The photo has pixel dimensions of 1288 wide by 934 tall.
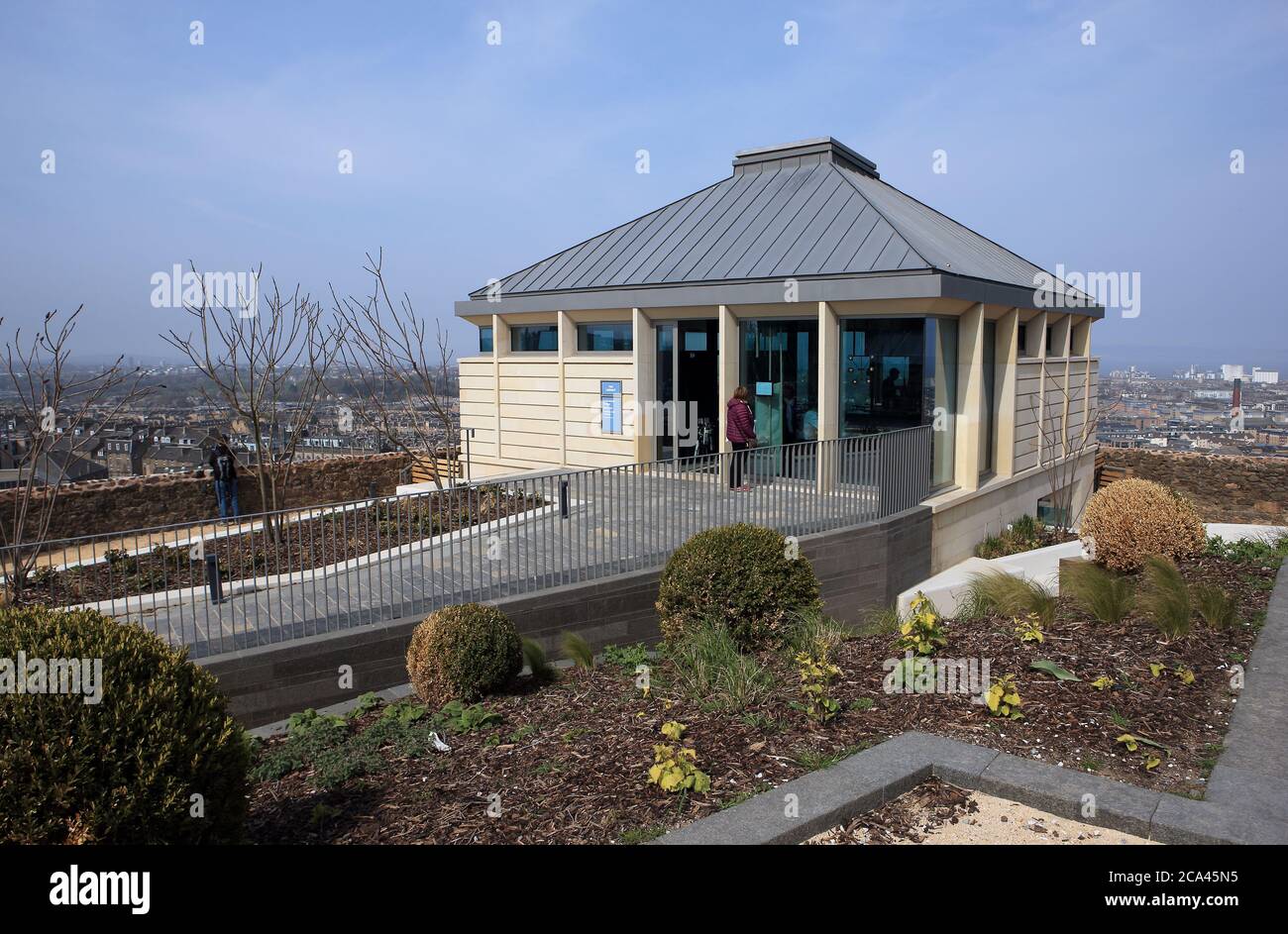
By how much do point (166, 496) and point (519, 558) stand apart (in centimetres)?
1143

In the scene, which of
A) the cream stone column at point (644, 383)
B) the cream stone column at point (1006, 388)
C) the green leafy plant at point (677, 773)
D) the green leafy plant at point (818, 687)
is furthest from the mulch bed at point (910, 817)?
the cream stone column at point (1006, 388)

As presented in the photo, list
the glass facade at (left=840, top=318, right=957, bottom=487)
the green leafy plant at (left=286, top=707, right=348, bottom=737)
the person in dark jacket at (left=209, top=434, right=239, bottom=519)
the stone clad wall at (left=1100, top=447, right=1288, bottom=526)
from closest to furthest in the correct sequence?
the green leafy plant at (left=286, top=707, right=348, bottom=737) < the glass facade at (left=840, top=318, right=957, bottom=487) < the person in dark jacket at (left=209, top=434, right=239, bottom=519) < the stone clad wall at (left=1100, top=447, right=1288, bottom=526)

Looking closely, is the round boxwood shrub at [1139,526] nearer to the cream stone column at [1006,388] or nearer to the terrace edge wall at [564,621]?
the terrace edge wall at [564,621]

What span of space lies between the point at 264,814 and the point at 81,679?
1.94 meters

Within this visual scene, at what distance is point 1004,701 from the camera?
19.4 ft

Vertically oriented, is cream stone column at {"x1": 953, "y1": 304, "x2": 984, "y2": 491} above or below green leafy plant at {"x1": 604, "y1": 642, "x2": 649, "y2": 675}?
above

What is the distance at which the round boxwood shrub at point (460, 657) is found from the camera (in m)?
7.48

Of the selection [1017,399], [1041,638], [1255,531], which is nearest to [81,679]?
[1041,638]

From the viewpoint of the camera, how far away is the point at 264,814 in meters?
5.66

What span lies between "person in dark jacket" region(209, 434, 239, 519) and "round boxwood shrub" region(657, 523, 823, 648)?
1225cm

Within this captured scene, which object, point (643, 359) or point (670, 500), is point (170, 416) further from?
point (670, 500)

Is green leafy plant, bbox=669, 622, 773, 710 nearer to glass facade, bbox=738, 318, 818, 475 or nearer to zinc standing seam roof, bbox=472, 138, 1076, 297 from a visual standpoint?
zinc standing seam roof, bbox=472, 138, 1076, 297

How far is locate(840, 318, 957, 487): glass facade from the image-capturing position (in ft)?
49.3

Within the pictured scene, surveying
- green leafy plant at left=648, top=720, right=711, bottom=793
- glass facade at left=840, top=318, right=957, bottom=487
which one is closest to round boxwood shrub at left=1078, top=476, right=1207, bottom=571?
glass facade at left=840, top=318, right=957, bottom=487
